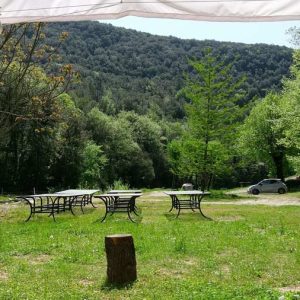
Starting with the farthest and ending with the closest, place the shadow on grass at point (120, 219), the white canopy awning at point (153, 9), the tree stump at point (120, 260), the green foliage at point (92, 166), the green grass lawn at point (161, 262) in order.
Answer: the green foliage at point (92, 166) → the shadow on grass at point (120, 219) → the tree stump at point (120, 260) → the green grass lawn at point (161, 262) → the white canopy awning at point (153, 9)

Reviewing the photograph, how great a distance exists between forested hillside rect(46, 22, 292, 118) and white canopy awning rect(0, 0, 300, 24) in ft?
278

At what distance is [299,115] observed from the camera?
26.4 metres

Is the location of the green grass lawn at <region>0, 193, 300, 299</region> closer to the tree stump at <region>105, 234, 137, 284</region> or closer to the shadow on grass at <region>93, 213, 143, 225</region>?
the tree stump at <region>105, 234, 137, 284</region>

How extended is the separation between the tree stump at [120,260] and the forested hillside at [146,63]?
81.4 metres

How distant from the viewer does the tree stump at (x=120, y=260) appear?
19.5 ft

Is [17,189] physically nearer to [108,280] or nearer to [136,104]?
[108,280]

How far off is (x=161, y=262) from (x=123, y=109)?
258 ft

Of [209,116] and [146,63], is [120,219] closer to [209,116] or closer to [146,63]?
[209,116]

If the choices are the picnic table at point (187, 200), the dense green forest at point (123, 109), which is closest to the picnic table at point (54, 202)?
the dense green forest at point (123, 109)

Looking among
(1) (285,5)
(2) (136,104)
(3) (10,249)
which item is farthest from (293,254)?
(2) (136,104)

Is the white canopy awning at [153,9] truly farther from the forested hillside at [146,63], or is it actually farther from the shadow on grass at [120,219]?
the forested hillside at [146,63]

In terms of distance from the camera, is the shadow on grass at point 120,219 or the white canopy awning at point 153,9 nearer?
the white canopy awning at point 153,9

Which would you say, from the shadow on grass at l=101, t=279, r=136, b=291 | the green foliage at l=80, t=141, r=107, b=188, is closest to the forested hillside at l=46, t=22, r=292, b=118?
the green foliage at l=80, t=141, r=107, b=188

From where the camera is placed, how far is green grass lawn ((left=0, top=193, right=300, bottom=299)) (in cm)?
546
